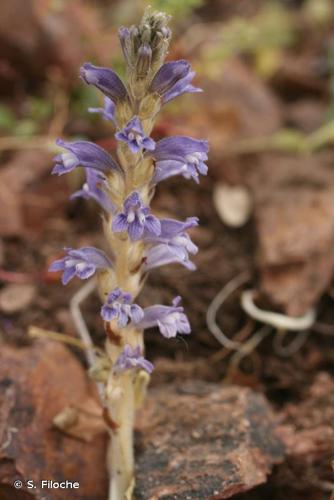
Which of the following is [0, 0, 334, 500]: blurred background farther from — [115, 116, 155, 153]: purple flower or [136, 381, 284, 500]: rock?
Result: [115, 116, 155, 153]: purple flower

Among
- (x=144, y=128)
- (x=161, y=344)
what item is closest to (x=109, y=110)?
(x=144, y=128)

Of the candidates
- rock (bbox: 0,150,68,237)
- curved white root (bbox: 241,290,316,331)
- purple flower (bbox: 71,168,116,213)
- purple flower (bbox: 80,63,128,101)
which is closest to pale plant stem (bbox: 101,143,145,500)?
purple flower (bbox: 71,168,116,213)

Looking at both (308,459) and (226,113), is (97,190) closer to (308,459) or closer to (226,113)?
(308,459)

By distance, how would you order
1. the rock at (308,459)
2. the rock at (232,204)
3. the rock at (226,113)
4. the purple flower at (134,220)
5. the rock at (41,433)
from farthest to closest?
1. the rock at (226,113)
2. the rock at (232,204)
3. the rock at (308,459)
4. the rock at (41,433)
5. the purple flower at (134,220)

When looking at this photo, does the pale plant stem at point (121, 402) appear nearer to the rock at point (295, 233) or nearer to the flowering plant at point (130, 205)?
the flowering plant at point (130, 205)

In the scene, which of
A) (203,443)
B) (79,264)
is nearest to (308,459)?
(203,443)

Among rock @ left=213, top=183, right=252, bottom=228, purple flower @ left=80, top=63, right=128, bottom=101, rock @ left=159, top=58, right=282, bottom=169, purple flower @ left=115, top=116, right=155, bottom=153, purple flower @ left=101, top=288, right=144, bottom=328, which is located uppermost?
rock @ left=159, top=58, right=282, bottom=169

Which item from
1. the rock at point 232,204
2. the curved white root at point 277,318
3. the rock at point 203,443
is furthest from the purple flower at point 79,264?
the rock at point 232,204

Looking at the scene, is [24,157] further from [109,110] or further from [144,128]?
[144,128]
